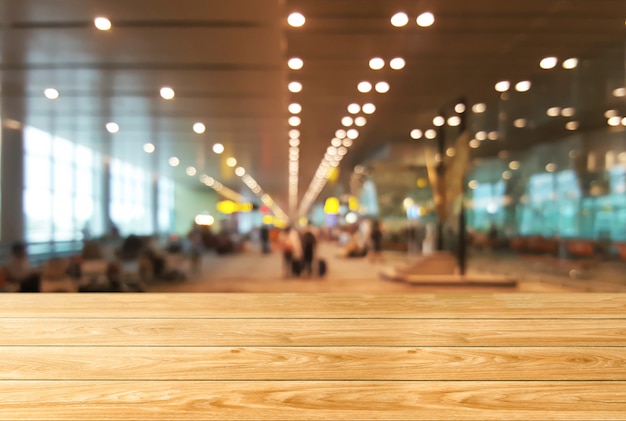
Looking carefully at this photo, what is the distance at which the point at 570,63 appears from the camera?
9992 mm

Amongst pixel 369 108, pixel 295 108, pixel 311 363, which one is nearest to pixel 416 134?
pixel 369 108

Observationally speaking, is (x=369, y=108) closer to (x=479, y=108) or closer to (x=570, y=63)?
(x=479, y=108)

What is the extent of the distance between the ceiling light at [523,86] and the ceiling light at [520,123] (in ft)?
16.2

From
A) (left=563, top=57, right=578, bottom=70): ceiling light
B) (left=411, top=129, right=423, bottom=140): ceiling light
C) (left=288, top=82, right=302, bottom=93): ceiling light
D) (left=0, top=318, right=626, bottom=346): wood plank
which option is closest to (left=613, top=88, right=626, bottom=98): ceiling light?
(left=563, top=57, right=578, bottom=70): ceiling light

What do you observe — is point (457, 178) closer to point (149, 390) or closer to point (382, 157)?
point (382, 157)

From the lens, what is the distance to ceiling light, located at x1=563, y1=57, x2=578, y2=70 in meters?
9.74

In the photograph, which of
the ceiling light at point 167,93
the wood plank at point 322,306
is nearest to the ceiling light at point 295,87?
the ceiling light at point 167,93

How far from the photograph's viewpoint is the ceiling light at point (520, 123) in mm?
16788

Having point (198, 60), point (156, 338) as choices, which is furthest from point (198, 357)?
point (198, 60)

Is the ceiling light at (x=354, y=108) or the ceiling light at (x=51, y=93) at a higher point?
the ceiling light at (x=354, y=108)

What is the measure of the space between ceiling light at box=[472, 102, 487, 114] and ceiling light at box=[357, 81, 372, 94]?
3.94 meters

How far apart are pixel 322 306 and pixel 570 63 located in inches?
346

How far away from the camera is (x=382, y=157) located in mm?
19688

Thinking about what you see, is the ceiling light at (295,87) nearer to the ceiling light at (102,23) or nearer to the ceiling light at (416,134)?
the ceiling light at (102,23)
